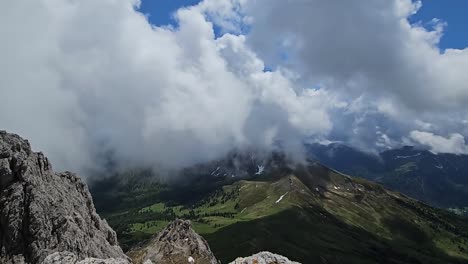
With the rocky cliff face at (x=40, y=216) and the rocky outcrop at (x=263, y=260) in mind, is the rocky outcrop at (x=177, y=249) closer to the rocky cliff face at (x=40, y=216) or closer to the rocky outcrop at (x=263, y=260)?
the rocky cliff face at (x=40, y=216)

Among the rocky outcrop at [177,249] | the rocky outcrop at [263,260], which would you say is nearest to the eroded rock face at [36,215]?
the rocky outcrop at [263,260]

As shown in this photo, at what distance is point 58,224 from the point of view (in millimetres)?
71125

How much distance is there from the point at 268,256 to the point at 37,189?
137 ft

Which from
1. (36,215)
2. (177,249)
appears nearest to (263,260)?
(36,215)

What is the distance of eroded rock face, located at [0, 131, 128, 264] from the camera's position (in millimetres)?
65438

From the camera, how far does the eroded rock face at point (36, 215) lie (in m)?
65.4

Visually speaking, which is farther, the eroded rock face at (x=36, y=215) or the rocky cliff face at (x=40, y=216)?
the eroded rock face at (x=36, y=215)

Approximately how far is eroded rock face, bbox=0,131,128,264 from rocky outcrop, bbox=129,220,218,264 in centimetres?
4408

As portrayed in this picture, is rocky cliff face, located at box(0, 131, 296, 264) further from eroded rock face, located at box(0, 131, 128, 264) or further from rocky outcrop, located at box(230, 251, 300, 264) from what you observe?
rocky outcrop, located at box(230, 251, 300, 264)

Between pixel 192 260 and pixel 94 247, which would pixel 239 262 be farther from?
pixel 192 260

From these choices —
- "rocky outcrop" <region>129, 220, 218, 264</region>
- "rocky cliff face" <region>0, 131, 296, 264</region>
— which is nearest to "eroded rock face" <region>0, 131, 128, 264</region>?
"rocky cliff face" <region>0, 131, 296, 264</region>

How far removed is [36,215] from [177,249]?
6818 centimetres

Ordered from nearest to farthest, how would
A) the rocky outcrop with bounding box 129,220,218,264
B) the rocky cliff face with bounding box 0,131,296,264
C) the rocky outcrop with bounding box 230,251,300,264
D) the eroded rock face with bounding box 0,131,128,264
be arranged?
the rocky outcrop with bounding box 230,251,300,264, the rocky cliff face with bounding box 0,131,296,264, the eroded rock face with bounding box 0,131,128,264, the rocky outcrop with bounding box 129,220,218,264

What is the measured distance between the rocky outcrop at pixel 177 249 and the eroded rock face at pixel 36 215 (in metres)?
44.1
